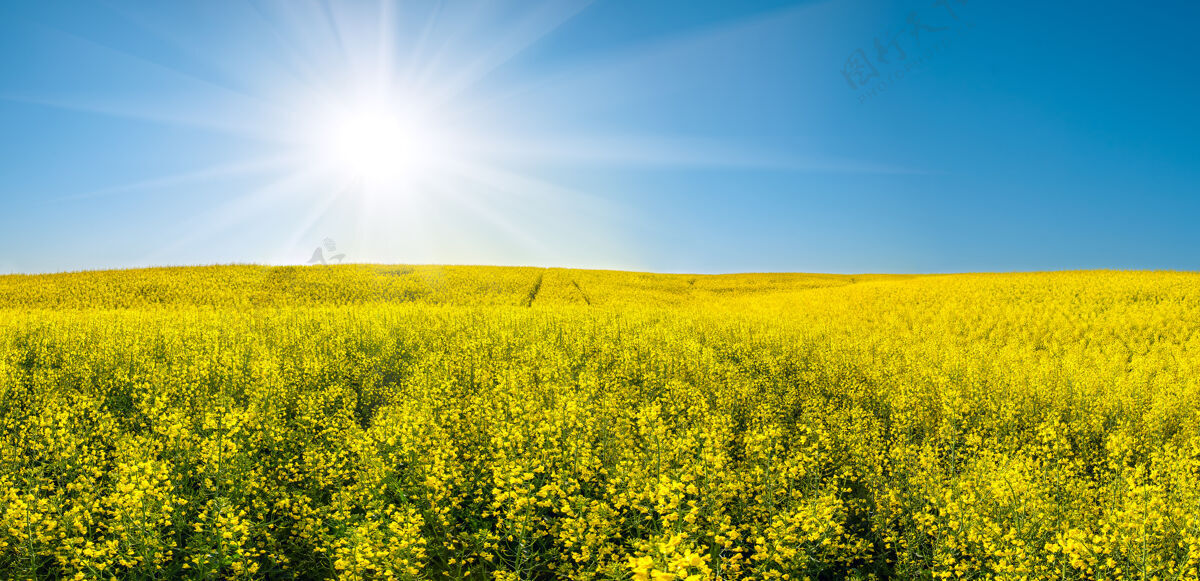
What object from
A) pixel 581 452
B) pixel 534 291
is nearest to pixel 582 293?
pixel 534 291

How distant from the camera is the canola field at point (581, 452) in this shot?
4.57 metres

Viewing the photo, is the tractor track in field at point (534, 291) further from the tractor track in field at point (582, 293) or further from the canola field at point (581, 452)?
the canola field at point (581, 452)

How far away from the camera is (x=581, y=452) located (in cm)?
555

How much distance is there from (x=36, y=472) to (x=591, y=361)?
811 centimetres

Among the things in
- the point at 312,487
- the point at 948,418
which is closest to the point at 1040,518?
the point at 948,418

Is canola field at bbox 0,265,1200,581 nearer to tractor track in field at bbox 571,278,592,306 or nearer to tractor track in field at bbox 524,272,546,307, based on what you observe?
tractor track in field at bbox 524,272,546,307

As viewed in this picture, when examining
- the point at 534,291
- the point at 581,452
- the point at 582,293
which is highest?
Result: the point at 534,291

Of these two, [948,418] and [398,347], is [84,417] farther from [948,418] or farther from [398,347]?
[948,418]

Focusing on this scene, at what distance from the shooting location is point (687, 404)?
28.7 feet

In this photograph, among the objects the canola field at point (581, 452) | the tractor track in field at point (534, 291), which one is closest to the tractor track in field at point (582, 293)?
the tractor track in field at point (534, 291)

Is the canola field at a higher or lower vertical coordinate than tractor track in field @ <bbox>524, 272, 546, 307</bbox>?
lower

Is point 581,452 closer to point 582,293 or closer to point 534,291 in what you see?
point 582,293

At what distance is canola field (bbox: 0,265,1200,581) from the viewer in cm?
457

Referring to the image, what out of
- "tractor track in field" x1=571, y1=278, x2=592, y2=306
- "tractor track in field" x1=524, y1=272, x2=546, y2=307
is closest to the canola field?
"tractor track in field" x1=524, y1=272, x2=546, y2=307
